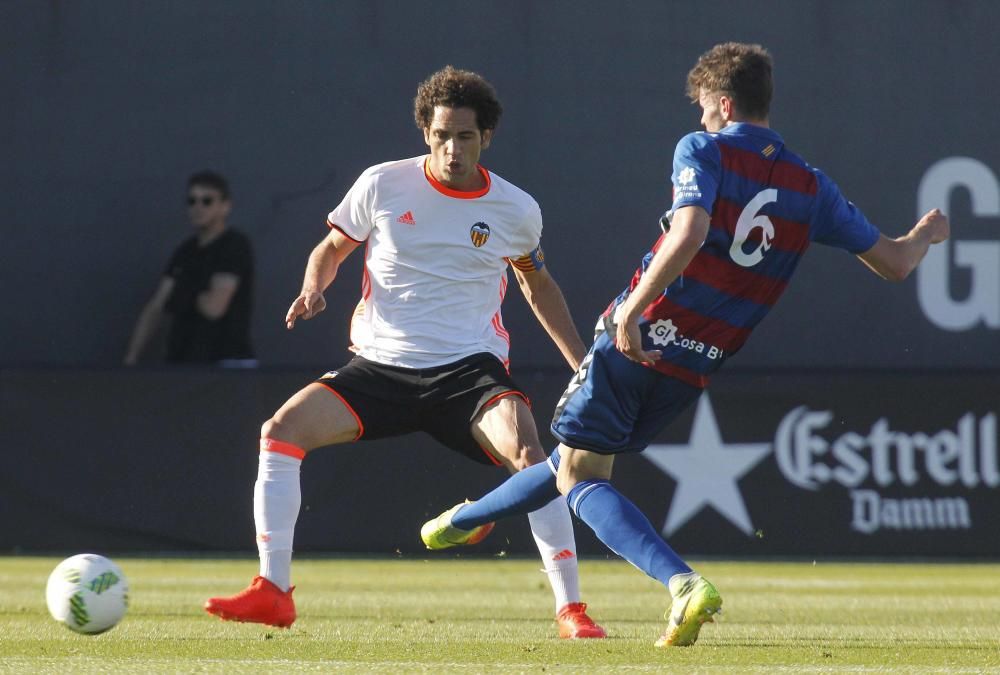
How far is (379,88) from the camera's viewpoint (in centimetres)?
1103

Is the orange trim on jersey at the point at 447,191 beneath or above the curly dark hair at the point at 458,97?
beneath

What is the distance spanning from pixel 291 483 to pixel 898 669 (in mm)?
2225

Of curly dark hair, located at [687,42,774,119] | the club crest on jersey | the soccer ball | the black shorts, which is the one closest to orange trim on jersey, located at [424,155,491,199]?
the club crest on jersey

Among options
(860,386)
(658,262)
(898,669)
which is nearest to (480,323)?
(658,262)

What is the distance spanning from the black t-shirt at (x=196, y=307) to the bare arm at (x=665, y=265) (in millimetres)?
5951

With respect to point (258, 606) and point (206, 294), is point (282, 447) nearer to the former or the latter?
point (258, 606)

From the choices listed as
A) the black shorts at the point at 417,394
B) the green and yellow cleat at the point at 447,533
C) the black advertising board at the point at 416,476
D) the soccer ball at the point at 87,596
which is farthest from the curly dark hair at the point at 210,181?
the soccer ball at the point at 87,596

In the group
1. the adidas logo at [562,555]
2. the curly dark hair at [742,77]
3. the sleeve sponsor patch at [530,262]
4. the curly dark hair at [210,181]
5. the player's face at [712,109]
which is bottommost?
the adidas logo at [562,555]

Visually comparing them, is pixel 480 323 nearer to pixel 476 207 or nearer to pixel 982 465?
pixel 476 207

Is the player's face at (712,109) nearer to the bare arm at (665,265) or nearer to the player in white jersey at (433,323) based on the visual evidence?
the bare arm at (665,265)

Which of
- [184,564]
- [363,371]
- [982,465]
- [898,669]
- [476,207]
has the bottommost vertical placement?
[184,564]

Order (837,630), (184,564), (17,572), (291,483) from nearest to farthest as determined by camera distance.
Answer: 1. (291,483)
2. (837,630)
3. (17,572)
4. (184,564)

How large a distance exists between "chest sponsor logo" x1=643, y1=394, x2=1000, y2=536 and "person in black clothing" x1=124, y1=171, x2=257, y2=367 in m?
2.68

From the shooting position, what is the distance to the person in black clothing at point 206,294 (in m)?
10.9
